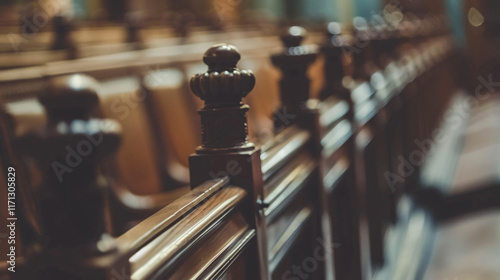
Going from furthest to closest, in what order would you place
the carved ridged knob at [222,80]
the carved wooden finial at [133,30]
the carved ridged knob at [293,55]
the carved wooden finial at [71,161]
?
1. the carved wooden finial at [133,30]
2. the carved ridged knob at [293,55]
3. the carved ridged knob at [222,80]
4. the carved wooden finial at [71,161]

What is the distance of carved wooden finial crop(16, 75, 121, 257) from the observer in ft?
1.32

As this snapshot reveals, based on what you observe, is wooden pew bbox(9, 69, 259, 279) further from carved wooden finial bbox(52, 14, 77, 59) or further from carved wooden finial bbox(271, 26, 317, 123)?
carved wooden finial bbox(52, 14, 77, 59)

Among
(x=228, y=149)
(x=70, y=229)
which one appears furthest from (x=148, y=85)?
(x=70, y=229)

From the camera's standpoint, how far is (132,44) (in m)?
2.53

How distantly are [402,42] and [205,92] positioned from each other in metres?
3.37

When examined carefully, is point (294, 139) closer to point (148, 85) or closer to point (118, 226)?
point (118, 226)

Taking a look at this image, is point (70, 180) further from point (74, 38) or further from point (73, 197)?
point (74, 38)

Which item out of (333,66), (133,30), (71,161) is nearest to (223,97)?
(71,161)

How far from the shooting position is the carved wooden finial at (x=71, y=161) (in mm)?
403

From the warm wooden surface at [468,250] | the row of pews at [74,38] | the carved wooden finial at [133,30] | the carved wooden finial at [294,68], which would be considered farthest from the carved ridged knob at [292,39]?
the carved wooden finial at [133,30]

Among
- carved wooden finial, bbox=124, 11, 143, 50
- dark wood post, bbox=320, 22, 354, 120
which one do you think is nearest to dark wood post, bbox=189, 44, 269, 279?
dark wood post, bbox=320, 22, 354, 120

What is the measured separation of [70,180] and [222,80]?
435 millimetres

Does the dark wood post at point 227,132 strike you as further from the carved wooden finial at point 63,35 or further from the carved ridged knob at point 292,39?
the carved wooden finial at point 63,35

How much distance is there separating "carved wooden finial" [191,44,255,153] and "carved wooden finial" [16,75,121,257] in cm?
42
